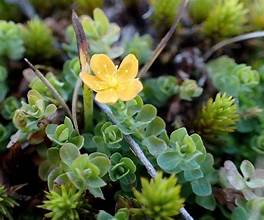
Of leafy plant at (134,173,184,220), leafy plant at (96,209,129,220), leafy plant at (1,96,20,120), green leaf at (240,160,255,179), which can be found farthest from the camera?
leafy plant at (1,96,20,120)

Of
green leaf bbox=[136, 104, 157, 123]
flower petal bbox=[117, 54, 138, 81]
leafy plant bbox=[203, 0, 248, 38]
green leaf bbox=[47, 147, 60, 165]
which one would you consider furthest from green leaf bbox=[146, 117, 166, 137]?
leafy plant bbox=[203, 0, 248, 38]

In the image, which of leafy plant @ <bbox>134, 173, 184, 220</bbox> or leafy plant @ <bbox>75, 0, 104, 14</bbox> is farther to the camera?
leafy plant @ <bbox>75, 0, 104, 14</bbox>

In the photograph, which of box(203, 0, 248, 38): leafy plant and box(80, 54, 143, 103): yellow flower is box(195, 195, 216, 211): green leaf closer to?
box(80, 54, 143, 103): yellow flower

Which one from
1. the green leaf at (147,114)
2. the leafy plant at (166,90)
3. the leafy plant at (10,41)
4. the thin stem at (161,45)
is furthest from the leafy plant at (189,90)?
the leafy plant at (10,41)

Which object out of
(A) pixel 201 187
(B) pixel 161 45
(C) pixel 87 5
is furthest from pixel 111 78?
(C) pixel 87 5

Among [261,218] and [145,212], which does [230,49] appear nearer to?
[261,218]

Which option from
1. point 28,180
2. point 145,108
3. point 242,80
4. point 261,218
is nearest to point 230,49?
point 242,80

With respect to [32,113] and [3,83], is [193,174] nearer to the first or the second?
[32,113]
